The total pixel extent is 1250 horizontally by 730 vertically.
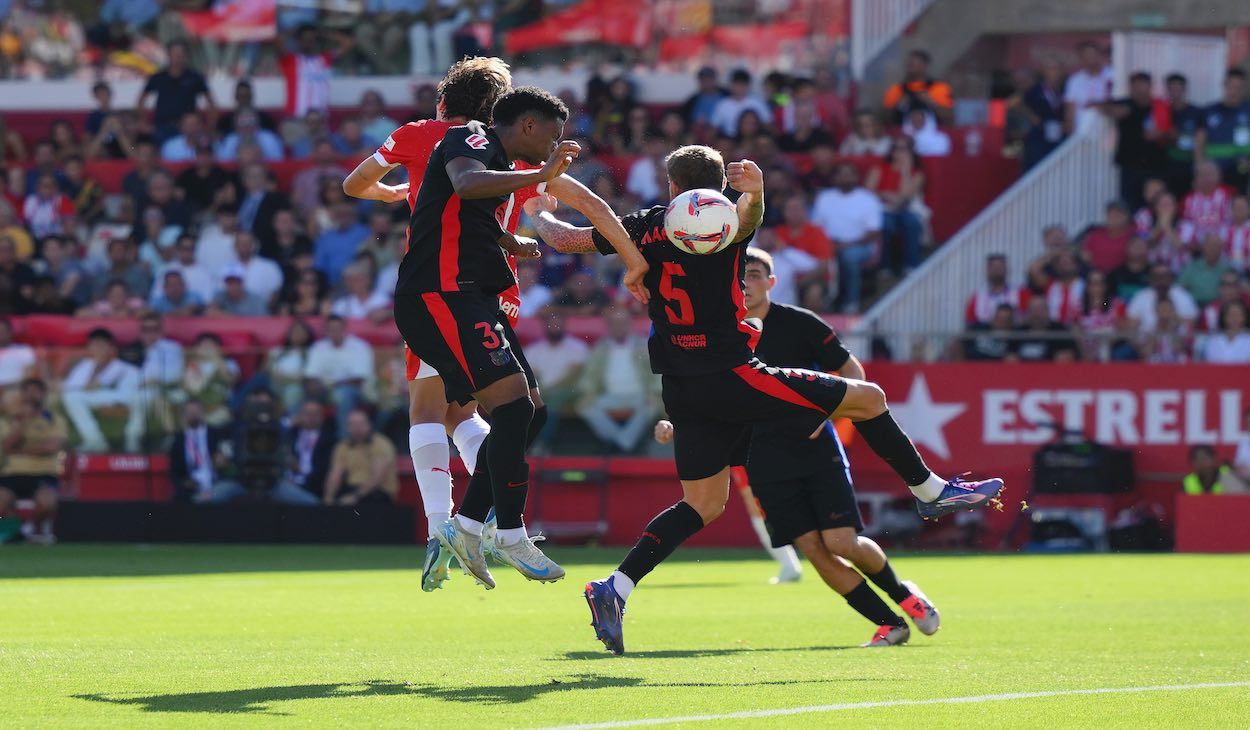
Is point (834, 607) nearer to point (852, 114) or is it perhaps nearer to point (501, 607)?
point (501, 607)

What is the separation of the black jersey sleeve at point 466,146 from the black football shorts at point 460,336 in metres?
0.61

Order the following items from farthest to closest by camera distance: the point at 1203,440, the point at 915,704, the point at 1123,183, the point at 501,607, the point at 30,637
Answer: the point at 1123,183
the point at 1203,440
the point at 501,607
the point at 30,637
the point at 915,704

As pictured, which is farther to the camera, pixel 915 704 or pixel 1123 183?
pixel 1123 183

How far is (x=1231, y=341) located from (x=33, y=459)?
38.4ft

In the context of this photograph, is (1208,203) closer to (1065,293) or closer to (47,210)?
(1065,293)

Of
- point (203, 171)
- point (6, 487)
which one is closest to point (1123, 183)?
point (203, 171)

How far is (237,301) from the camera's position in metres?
20.5

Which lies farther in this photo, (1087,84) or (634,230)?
(1087,84)

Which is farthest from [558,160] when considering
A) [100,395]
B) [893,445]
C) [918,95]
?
[918,95]

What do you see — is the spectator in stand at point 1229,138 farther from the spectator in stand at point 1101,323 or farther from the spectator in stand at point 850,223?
the spectator in stand at point 850,223

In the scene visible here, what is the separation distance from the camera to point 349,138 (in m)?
23.2

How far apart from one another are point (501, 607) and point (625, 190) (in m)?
10.2

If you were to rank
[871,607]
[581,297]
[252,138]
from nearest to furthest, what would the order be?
[871,607] < [581,297] < [252,138]

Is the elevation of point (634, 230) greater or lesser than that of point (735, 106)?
lesser
